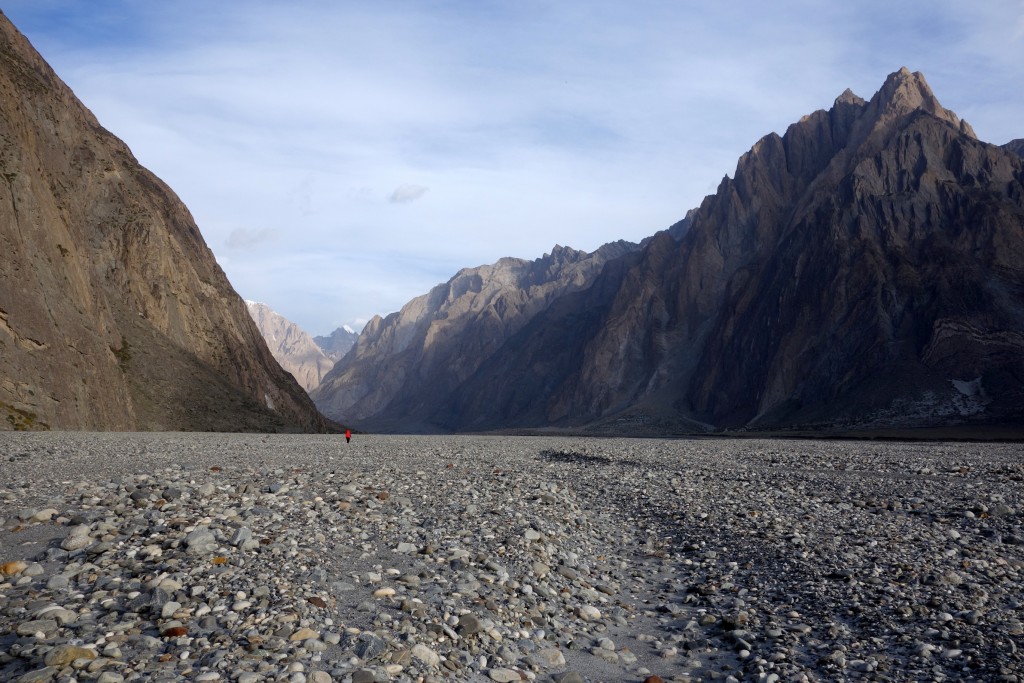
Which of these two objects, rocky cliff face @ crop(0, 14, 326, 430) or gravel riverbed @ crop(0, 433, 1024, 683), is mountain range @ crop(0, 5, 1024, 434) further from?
gravel riverbed @ crop(0, 433, 1024, 683)

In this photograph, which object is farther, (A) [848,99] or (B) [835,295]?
(A) [848,99]

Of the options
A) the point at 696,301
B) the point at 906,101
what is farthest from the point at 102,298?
the point at 906,101

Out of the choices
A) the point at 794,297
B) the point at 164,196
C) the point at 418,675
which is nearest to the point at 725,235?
the point at 794,297

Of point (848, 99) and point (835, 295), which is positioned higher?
point (848, 99)

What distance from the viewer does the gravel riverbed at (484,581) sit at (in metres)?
7.40

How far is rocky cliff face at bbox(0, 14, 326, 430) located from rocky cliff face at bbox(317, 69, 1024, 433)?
55.8 m

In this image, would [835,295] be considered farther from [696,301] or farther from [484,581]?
[484,581]

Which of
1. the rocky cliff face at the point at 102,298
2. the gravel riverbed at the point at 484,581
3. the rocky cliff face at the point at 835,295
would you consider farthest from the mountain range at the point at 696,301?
the gravel riverbed at the point at 484,581

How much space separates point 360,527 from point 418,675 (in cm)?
479

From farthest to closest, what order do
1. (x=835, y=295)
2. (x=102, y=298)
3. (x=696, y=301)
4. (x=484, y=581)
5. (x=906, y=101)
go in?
(x=696, y=301)
(x=906, y=101)
(x=835, y=295)
(x=102, y=298)
(x=484, y=581)

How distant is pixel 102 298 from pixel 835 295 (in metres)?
79.1

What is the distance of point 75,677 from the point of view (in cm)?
620

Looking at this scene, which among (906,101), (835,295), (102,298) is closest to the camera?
(102,298)

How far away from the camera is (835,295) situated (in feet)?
307
